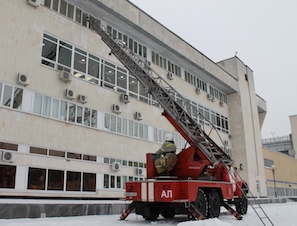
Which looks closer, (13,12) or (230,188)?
(230,188)

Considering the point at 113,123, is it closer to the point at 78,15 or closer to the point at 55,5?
the point at 78,15

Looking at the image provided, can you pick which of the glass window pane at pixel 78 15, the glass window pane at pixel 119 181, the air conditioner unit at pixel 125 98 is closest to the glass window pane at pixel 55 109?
the air conditioner unit at pixel 125 98

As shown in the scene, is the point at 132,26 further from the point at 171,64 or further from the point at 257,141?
the point at 257,141

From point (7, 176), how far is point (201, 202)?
9.70 meters

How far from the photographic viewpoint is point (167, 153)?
38.1 feet

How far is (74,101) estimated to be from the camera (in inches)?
747

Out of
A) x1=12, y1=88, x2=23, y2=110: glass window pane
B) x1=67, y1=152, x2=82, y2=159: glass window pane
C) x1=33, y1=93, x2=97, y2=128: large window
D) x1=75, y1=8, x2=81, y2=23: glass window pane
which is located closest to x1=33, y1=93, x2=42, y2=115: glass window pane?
x1=33, y1=93, x2=97, y2=128: large window

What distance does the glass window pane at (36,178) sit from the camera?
15.6m

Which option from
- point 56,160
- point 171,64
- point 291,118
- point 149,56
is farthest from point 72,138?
point 291,118

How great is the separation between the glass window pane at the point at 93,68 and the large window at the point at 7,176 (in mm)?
8497

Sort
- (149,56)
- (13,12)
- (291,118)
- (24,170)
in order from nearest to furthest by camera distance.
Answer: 1. (24,170)
2. (13,12)
3. (149,56)
4. (291,118)

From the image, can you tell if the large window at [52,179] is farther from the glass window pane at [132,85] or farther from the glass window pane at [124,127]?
the glass window pane at [132,85]

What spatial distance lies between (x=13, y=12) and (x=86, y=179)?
1057 cm

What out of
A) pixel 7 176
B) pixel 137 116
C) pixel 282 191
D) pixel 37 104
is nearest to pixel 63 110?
pixel 37 104
